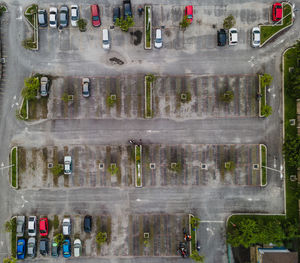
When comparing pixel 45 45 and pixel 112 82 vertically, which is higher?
pixel 45 45

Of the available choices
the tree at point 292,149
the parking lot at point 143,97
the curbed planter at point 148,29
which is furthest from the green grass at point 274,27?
the curbed planter at point 148,29

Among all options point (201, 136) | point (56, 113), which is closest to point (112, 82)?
point (56, 113)

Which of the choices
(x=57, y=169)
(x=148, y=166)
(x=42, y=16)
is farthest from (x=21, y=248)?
(x=42, y=16)

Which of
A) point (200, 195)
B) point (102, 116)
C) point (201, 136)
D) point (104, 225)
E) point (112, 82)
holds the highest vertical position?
point (112, 82)

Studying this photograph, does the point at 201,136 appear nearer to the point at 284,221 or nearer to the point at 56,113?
the point at 284,221

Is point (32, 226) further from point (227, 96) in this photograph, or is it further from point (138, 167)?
point (227, 96)
